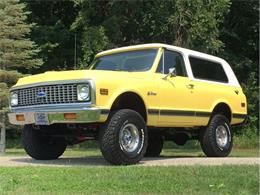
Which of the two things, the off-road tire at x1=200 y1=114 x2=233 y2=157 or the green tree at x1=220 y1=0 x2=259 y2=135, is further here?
the green tree at x1=220 y1=0 x2=259 y2=135

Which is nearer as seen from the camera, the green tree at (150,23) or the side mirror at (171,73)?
the side mirror at (171,73)

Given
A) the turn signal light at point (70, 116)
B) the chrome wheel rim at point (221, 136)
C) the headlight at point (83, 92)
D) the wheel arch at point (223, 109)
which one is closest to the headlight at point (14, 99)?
the turn signal light at point (70, 116)

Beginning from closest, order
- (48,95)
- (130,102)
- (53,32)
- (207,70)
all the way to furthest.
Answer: (48,95)
(130,102)
(207,70)
(53,32)

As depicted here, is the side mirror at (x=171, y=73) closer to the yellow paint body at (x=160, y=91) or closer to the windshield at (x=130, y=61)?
the yellow paint body at (x=160, y=91)

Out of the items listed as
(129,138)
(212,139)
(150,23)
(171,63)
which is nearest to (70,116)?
(129,138)

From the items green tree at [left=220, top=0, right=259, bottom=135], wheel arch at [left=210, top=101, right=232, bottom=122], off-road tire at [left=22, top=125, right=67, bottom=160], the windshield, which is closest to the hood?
the windshield

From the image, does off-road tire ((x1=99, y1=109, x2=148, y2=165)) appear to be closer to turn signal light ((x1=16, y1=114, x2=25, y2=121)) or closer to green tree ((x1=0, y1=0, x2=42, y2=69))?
turn signal light ((x1=16, y1=114, x2=25, y2=121))

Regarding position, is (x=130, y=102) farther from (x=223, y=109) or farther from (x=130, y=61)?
(x=223, y=109)

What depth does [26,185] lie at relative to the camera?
7102mm

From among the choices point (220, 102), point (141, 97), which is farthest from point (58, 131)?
point (220, 102)

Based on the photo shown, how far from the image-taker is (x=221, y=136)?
12.5 metres

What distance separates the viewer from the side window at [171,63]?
36.5 ft

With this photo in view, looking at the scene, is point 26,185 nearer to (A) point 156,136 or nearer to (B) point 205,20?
(A) point 156,136

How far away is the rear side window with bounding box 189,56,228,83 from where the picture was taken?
12262mm
